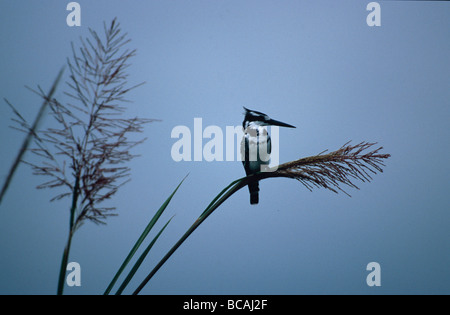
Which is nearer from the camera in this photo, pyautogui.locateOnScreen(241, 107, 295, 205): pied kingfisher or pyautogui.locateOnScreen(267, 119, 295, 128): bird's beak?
pyautogui.locateOnScreen(267, 119, 295, 128): bird's beak

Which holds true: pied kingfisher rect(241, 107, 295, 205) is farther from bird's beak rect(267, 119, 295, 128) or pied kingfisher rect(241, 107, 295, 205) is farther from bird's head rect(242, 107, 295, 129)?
bird's beak rect(267, 119, 295, 128)

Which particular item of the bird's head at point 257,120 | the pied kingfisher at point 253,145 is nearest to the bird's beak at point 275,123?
the bird's head at point 257,120

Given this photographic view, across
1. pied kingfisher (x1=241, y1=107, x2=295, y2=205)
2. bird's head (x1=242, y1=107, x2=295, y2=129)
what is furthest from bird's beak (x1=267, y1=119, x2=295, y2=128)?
pied kingfisher (x1=241, y1=107, x2=295, y2=205)

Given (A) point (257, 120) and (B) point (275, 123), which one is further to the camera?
(A) point (257, 120)

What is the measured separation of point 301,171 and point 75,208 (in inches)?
22.8

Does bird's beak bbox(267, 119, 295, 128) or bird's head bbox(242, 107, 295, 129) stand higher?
bird's head bbox(242, 107, 295, 129)

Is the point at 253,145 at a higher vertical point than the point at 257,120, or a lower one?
lower

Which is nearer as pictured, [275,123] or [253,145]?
[275,123]

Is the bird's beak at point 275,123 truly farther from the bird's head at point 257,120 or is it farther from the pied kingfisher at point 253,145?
the pied kingfisher at point 253,145
